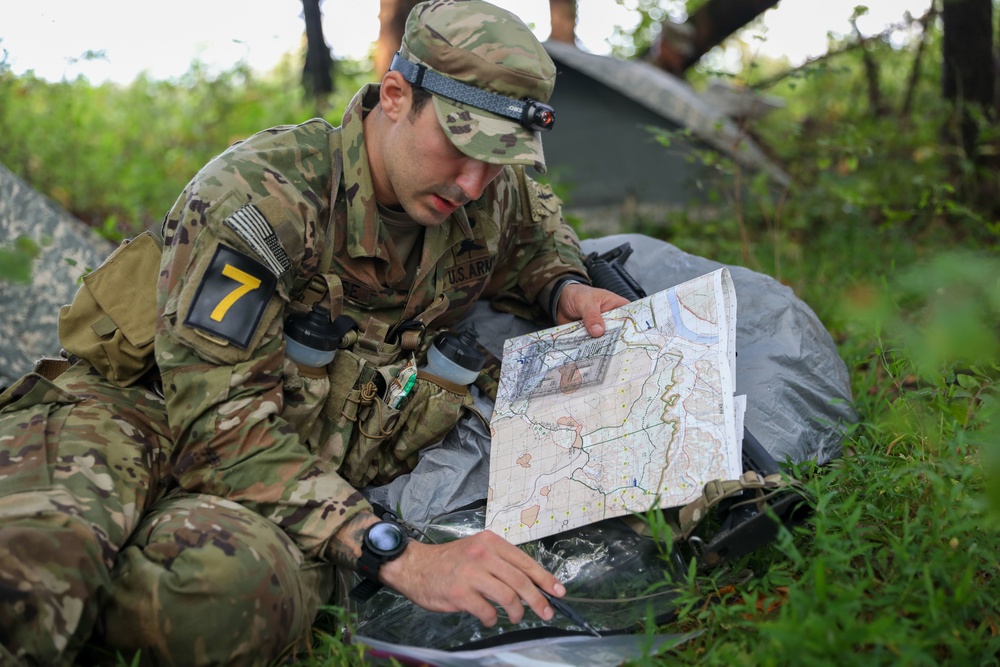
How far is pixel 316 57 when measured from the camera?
19.9 ft

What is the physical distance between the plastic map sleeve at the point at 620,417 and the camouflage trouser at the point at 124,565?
532 mm

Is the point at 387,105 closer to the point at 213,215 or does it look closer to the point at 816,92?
the point at 213,215

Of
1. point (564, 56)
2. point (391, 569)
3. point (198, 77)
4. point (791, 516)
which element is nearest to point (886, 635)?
point (791, 516)

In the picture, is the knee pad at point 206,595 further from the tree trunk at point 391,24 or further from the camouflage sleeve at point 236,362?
the tree trunk at point 391,24

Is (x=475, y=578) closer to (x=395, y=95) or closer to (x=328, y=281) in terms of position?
(x=328, y=281)

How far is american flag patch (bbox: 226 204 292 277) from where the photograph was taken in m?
1.93

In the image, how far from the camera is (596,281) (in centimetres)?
279

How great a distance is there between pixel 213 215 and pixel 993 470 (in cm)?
156

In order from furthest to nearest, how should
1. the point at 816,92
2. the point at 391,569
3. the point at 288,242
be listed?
1. the point at 816,92
2. the point at 288,242
3. the point at 391,569

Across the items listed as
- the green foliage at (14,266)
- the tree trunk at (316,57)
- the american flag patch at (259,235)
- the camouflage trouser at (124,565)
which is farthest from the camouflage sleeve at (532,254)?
the tree trunk at (316,57)

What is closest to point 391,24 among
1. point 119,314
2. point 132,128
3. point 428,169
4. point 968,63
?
point 428,169

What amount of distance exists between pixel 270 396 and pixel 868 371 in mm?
1958

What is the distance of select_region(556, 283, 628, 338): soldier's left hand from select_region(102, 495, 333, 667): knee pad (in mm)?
1046

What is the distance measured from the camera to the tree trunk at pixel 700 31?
5.98 metres
